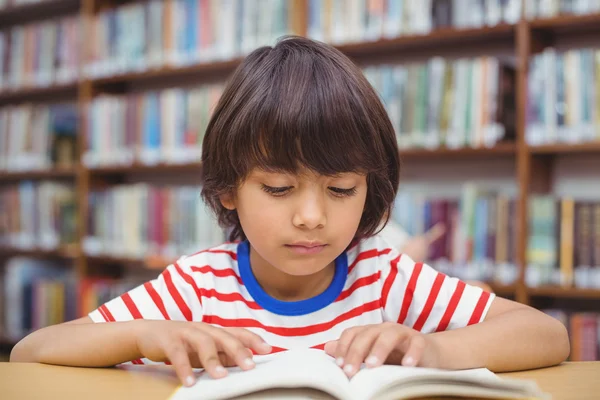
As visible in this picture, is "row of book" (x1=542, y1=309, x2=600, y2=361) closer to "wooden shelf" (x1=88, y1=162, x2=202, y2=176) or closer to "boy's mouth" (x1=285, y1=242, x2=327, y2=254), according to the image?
"boy's mouth" (x1=285, y1=242, x2=327, y2=254)

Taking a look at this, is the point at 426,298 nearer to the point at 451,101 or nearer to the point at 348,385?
the point at 348,385

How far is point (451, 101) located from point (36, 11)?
2450 mm

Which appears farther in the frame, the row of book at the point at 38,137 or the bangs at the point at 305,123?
the row of book at the point at 38,137

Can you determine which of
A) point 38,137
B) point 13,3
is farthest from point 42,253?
point 13,3

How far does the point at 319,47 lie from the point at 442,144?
1226 millimetres

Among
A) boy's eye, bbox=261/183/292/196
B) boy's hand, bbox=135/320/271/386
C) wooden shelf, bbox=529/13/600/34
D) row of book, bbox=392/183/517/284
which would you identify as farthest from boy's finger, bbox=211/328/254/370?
wooden shelf, bbox=529/13/600/34

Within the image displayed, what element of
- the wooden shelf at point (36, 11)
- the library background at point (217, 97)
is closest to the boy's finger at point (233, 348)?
the library background at point (217, 97)

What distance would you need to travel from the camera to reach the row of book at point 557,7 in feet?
5.91

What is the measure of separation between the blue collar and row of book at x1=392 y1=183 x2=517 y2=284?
97cm

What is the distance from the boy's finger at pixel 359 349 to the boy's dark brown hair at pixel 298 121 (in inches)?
9.5

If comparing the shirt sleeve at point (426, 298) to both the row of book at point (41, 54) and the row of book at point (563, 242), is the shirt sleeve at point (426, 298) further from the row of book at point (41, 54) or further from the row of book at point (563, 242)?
the row of book at point (41, 54)

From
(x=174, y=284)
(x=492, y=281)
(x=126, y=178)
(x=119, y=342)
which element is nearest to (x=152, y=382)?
(x=119, y=342)

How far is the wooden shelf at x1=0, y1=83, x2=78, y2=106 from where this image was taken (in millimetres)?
3086

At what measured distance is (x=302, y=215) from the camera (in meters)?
0.75
